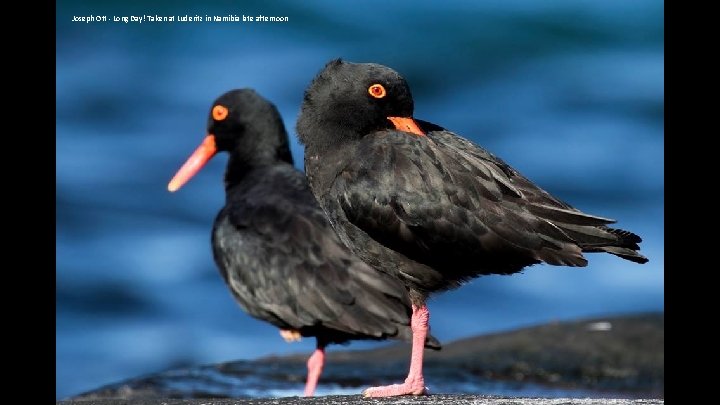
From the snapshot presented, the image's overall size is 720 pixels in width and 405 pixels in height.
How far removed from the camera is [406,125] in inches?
257

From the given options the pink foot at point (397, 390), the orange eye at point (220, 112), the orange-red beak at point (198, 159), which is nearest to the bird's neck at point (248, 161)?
the orange eye at point (220, 112)

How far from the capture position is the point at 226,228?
9.73m

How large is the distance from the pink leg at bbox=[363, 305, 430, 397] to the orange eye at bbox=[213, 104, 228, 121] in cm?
554

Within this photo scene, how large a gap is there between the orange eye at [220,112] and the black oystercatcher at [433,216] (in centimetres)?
513

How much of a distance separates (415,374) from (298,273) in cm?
310

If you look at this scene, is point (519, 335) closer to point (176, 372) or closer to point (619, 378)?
point (619, 378)

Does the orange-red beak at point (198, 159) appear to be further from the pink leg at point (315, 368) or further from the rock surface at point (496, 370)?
the pink leg at point (315, 368)

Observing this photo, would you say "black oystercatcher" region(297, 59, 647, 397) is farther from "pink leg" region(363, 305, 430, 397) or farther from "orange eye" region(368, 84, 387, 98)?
"orange eye" region(368, 84, 387, 98)

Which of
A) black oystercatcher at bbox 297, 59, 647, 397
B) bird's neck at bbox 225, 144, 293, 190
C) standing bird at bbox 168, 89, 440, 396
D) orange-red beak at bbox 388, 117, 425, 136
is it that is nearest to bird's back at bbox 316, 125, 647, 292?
black oystercatcher at bbox 297, 59, 647, 397

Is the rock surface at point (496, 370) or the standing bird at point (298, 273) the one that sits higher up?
the standing bird at point (298, 273)

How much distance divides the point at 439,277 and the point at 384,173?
70 cm

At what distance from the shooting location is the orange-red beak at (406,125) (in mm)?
6504

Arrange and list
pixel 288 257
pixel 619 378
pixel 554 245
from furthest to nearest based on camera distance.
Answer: pixel 619 378, pixel 288 257, pixel 554 245
